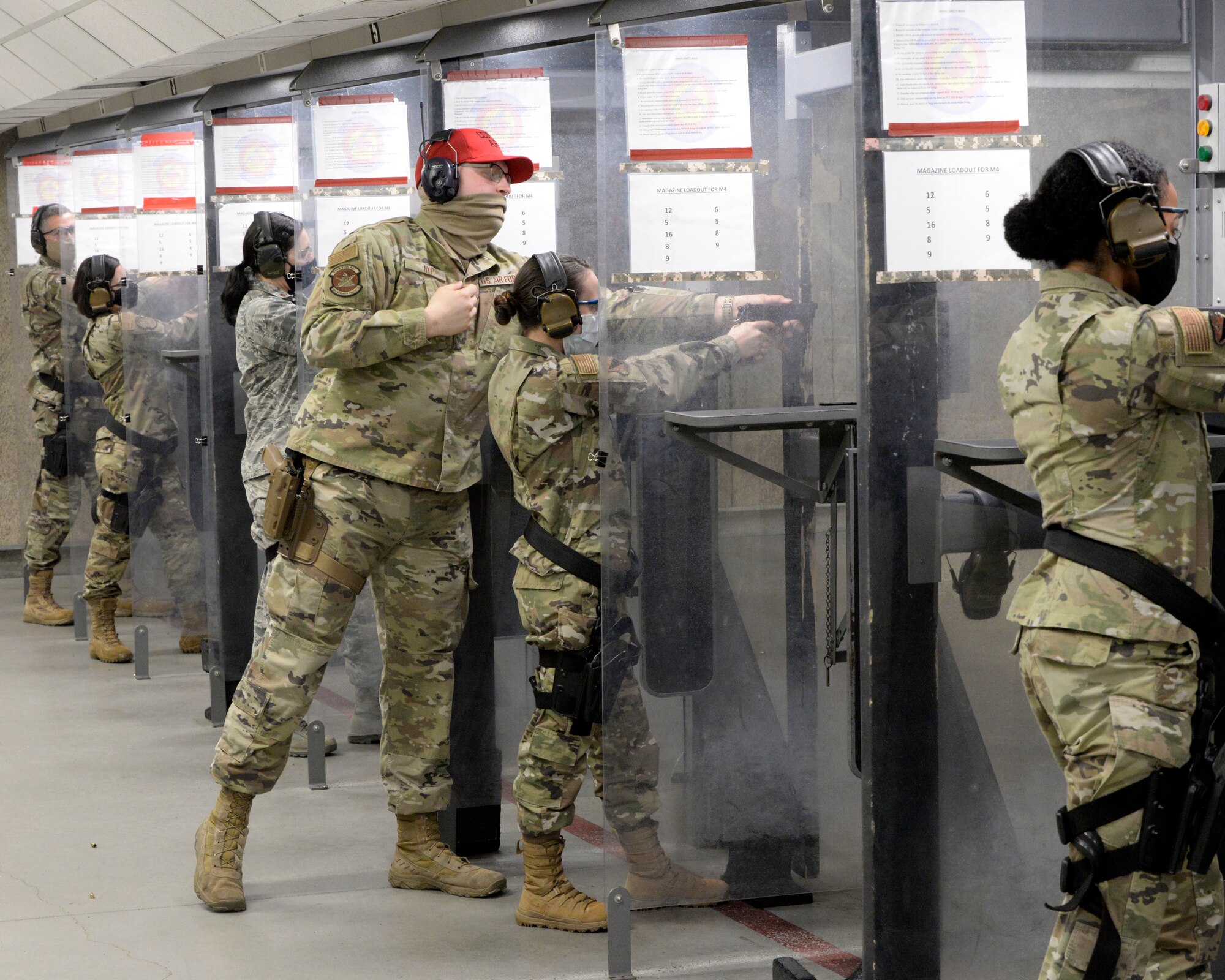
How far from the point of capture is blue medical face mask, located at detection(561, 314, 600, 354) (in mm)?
4012

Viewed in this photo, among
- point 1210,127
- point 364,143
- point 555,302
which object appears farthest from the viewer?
point 364,143

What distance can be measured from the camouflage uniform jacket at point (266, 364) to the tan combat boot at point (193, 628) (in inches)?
80.7

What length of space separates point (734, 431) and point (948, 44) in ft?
2.85

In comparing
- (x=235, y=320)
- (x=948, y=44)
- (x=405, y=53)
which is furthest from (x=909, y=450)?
(x=235, y=320)

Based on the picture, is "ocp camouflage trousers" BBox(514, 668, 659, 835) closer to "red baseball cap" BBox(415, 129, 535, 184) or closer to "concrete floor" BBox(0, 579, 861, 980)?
"concrete floor" BBox(0, 579, 861, 980)

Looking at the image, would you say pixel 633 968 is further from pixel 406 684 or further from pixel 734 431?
pixel 734 431

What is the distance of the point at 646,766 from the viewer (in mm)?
3383

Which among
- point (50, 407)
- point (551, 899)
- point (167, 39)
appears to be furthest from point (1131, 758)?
point (50, 407)

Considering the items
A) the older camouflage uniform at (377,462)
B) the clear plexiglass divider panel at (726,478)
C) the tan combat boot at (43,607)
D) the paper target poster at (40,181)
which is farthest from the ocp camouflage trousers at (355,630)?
the paper target poster at (40,181)

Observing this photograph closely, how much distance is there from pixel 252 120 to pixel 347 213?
1113 millimetres

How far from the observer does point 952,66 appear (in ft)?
8.69

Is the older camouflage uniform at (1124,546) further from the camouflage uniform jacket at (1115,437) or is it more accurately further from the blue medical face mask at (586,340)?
the blue medical face mask at (586,340)

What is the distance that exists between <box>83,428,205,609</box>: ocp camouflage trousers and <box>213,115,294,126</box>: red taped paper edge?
1692 millimetres

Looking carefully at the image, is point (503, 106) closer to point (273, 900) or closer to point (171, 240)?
point (273, 900)
